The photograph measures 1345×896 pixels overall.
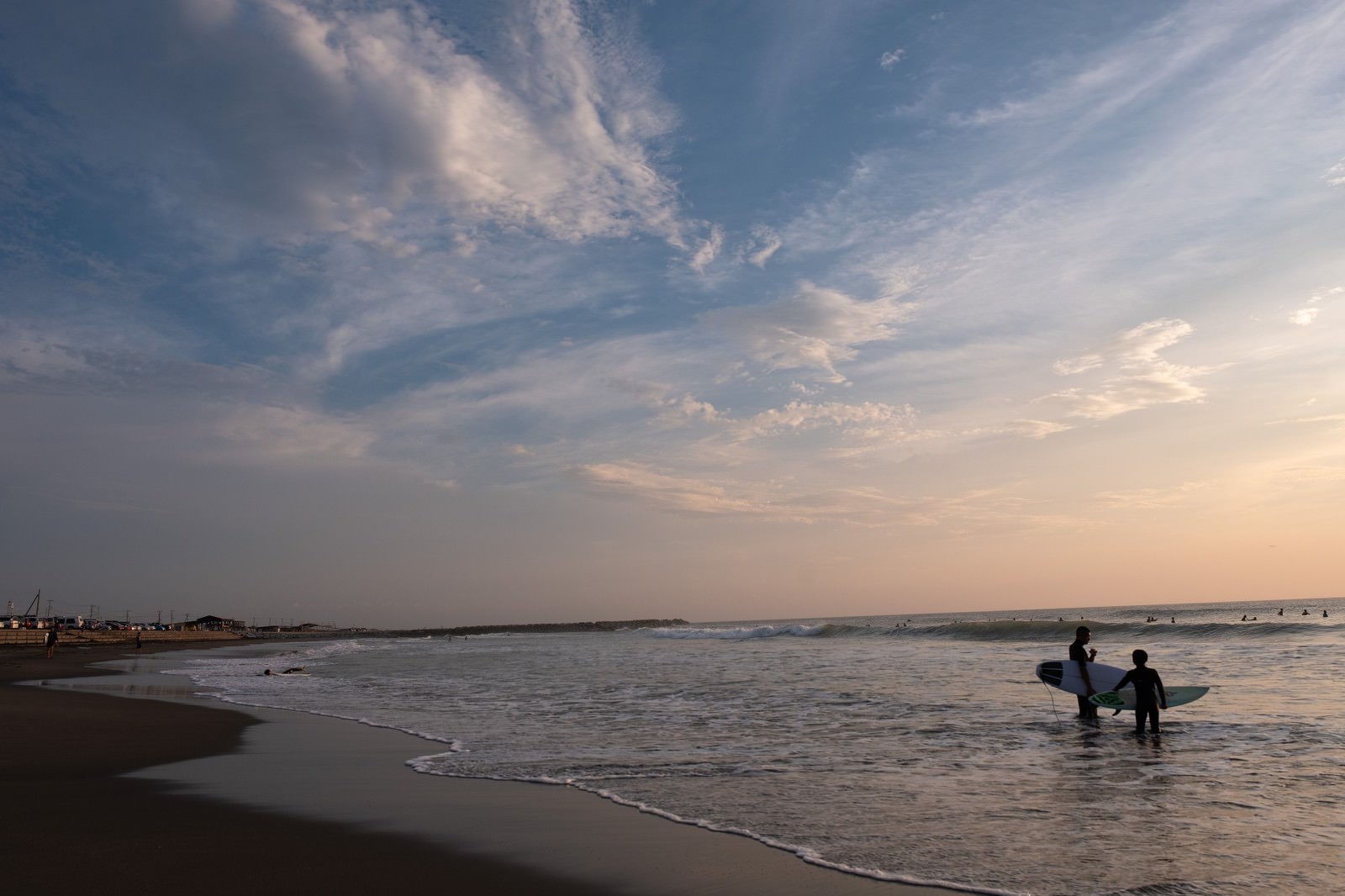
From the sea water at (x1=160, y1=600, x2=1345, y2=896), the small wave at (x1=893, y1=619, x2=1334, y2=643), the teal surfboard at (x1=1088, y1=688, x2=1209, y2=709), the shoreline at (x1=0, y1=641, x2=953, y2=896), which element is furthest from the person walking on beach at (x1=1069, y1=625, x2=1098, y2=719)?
the small wave at (x1=893, y1=619, x2=1334, y2=643)

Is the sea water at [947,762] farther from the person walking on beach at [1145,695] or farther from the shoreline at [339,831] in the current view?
the shoreline at [339,831]

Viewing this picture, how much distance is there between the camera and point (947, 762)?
35.5 feet

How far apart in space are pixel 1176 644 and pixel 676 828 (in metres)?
38.1

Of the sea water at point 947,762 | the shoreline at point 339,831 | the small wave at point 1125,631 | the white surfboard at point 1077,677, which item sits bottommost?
the small wave at point 1125,631

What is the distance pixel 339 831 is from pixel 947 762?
24.9ft

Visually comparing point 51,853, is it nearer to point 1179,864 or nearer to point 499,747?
point 499,747

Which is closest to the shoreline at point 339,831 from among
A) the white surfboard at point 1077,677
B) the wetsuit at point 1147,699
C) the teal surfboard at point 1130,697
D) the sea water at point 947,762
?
the sea water at point 947,762

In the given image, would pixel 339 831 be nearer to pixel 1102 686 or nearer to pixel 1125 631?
pixel 1102 686

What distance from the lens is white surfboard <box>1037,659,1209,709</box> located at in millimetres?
14906

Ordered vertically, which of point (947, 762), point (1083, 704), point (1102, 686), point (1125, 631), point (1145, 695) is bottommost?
point (1125, 631)

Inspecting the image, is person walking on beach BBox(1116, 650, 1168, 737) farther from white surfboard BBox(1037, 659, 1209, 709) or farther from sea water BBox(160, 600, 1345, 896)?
white surfboard BBox(1037, 659, 1209, 709)


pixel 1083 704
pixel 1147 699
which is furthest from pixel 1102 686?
pixel 1147 699

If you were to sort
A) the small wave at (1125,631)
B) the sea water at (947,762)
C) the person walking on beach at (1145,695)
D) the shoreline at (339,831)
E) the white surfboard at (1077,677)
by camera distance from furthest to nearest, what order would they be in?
the small wave at (1125,631)
the white surfboard at (1077,677)
the person walking on beach at (1145,695)
the sea water at (947,762)
the shoreline at (339,831)

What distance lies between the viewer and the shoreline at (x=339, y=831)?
604 centimetres
